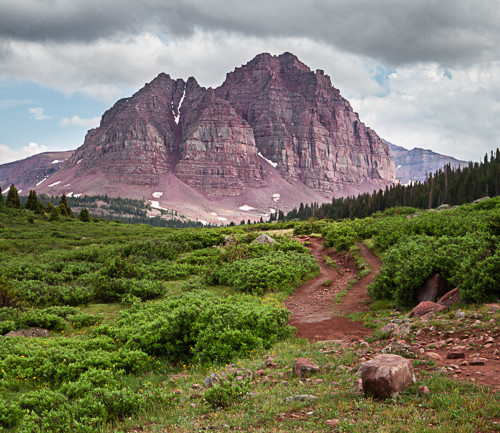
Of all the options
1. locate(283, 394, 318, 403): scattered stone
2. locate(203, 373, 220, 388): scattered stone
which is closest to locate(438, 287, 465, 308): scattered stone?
locate(283, 394, 318, 403): scattered stone

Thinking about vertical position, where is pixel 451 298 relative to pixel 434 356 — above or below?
above

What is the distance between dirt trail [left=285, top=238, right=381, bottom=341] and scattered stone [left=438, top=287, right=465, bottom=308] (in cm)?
279

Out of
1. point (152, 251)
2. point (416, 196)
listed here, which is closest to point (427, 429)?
point (152, 251)

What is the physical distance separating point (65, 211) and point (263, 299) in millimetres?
72631

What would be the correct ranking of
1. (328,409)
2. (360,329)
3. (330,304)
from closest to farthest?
(328,409) → (360,329) → (330,304)

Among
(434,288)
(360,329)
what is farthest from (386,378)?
(434,288)

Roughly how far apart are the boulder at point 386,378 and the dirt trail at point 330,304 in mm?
4492

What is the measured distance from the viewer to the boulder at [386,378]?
669 centimetres

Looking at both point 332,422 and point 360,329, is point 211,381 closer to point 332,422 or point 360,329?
point 332,422

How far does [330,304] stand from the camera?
17.4m

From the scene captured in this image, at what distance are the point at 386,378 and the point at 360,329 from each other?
641cm

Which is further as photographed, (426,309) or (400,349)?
(426,309)

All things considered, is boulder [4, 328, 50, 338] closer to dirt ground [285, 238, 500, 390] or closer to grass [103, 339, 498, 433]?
grass [103, 339, 498, 433]

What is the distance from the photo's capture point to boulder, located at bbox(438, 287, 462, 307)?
1230 cm
